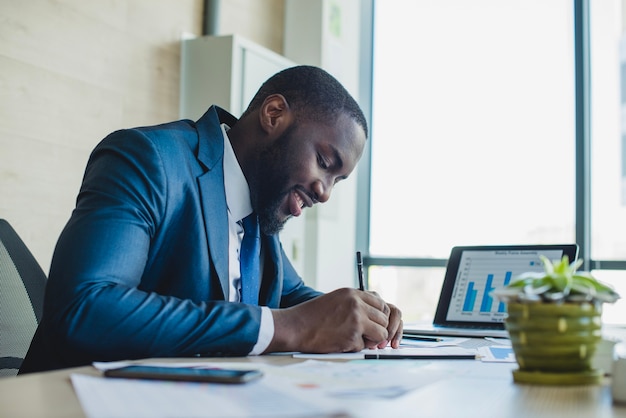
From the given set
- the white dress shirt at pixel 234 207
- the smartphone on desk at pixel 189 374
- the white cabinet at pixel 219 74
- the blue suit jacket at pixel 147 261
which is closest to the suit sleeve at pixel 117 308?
the blue suit jacket at pixel 147 261

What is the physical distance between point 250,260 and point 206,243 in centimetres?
22

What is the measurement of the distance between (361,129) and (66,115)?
1473 mm

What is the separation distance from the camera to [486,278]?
6.95ft

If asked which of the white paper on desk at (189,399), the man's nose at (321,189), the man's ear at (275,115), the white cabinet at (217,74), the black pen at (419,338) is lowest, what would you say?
the black pen at (419,338)

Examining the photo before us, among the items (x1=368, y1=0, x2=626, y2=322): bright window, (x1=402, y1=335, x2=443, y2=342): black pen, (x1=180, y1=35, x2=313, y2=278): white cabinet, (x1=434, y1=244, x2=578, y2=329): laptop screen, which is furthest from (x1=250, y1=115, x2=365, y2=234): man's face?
(x1=368, y1=0, x2=626, y2=322): bright window

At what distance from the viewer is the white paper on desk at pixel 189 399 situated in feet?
2.27

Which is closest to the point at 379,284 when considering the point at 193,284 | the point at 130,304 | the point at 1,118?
the point at 1,118

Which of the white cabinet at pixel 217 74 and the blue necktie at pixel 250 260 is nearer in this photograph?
the blue necktie at pixel 250 260

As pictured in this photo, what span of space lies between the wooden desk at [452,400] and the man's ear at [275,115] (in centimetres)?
92

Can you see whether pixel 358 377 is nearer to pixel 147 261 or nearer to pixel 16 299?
pixel 147 261

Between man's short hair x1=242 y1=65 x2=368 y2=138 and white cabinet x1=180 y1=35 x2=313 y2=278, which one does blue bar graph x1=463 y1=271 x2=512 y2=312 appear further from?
white cabinet x1=180 y1=35 x2=313 y2=278

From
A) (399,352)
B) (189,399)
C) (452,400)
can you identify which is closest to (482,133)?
(399,352)

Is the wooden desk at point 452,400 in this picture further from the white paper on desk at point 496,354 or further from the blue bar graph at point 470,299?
the blue bar graph at point 470,299

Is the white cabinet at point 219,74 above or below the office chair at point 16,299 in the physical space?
above
